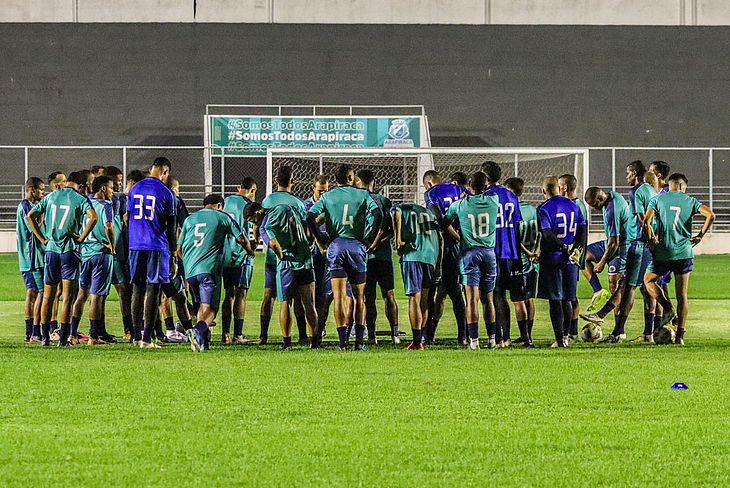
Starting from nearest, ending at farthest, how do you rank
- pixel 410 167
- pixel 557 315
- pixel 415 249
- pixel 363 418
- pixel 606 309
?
1. pixel 363 418
2. pixel 415 249
3. pixel 557 315
4. pixel 606 309
5. pixel 410 167

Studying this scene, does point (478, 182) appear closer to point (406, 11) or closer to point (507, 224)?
point (507, 224)

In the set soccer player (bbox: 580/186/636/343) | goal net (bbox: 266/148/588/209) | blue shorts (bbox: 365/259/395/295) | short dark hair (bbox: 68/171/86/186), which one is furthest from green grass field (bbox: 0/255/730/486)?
goal net (bbox: 266/148/588/209)

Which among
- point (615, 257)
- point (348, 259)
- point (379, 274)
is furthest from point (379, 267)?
point (615, 257)

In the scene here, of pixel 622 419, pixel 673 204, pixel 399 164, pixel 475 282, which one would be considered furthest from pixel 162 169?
pixel 399 164

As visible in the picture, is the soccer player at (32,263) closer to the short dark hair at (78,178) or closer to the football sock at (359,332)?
the short dark hair at (78,178)

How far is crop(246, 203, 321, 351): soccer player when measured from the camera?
38.7 feet

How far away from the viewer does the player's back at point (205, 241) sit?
39.2ft

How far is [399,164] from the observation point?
3219 centimetres

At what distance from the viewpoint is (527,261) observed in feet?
41.8

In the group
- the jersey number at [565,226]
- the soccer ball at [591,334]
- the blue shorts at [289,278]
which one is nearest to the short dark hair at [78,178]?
the blue shorts at [289,278]

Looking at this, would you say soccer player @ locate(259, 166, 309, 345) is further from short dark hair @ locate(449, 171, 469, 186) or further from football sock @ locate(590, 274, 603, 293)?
football sock @ locate(590, 274, 603, 293)

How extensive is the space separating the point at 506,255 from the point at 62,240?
4481 mm

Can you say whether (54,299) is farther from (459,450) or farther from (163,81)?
(163,81)

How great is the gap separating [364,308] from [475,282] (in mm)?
1208
